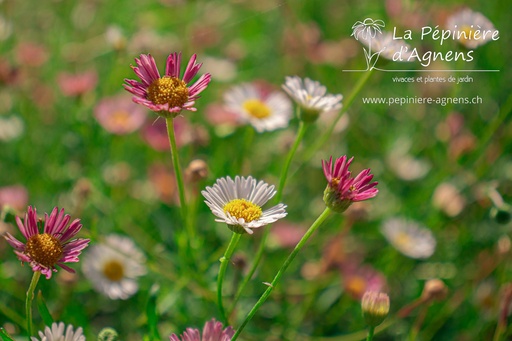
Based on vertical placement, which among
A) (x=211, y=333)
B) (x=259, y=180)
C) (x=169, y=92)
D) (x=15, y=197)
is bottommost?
(x=259, y=180)

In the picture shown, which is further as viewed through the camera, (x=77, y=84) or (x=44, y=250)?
(x=77, y=84)

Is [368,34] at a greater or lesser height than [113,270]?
greater

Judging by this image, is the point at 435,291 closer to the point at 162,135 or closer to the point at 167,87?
the point at 167,87

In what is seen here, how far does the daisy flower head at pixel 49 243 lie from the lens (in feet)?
2.95

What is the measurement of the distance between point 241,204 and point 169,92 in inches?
8.3

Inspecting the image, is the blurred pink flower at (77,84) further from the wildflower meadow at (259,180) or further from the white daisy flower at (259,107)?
the white daisy flower at (259,107)

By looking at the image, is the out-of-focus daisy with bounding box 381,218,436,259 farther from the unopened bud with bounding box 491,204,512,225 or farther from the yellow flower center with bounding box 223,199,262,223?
the yellow flower center with bounding box 223,199,262,223

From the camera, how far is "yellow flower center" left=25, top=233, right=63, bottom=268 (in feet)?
2.97

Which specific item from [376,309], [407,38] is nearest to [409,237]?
[407,38]

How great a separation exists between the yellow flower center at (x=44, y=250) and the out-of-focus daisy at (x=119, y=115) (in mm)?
875

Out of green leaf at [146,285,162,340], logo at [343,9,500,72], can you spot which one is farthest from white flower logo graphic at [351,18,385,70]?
green leaf at [146,285,162,340]

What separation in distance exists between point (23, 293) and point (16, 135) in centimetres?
64

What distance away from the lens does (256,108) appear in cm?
168

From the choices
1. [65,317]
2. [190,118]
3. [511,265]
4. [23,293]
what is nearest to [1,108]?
[190,118]
